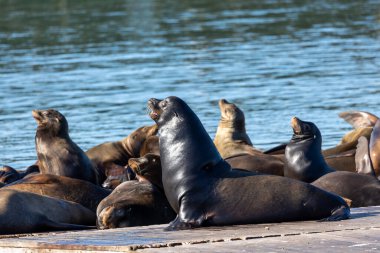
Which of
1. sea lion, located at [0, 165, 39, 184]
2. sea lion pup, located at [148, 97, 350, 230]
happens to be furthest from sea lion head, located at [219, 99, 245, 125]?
sea lion pup, located at [148, 97, 350, 230]

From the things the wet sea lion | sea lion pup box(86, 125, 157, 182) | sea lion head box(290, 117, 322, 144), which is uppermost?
sea lion head box(290, 117, 322, 144)

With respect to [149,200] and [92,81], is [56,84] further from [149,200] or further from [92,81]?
[149,200]

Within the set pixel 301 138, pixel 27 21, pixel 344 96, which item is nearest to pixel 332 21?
pixel 27 21

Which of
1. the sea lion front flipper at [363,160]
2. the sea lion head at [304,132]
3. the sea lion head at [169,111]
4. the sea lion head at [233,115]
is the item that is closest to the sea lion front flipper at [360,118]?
the sea lion head at [233,115]

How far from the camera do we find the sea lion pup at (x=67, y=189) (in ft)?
34.2

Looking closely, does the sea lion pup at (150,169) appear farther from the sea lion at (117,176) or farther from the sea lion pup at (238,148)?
the sea lion pup at (238,148)

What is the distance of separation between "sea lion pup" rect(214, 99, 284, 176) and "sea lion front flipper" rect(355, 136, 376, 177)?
0.71m

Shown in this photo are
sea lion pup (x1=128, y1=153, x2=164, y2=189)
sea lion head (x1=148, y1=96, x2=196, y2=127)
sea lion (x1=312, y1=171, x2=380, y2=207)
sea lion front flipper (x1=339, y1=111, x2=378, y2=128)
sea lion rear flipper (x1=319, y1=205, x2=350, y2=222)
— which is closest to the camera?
sea lion rear flipper (x1=319, y1=205, x2=350, y2=222)

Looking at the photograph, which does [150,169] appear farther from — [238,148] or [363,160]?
[238,148]

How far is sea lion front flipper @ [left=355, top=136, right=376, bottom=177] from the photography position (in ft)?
37.6

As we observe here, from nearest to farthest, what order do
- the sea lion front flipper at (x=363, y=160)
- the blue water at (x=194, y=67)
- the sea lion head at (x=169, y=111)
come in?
the sea lion head at (x=169, y=111)
the sea lion front flipper at (x=363, y=160)
the blue water at (x=194, y=67)

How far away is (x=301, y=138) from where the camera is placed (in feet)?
37.0

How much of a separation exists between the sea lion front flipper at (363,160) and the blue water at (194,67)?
14.0ft

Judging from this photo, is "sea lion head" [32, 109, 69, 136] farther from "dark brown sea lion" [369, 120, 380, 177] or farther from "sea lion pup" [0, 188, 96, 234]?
"sea lion pup" [0, 188, 96, 234]
